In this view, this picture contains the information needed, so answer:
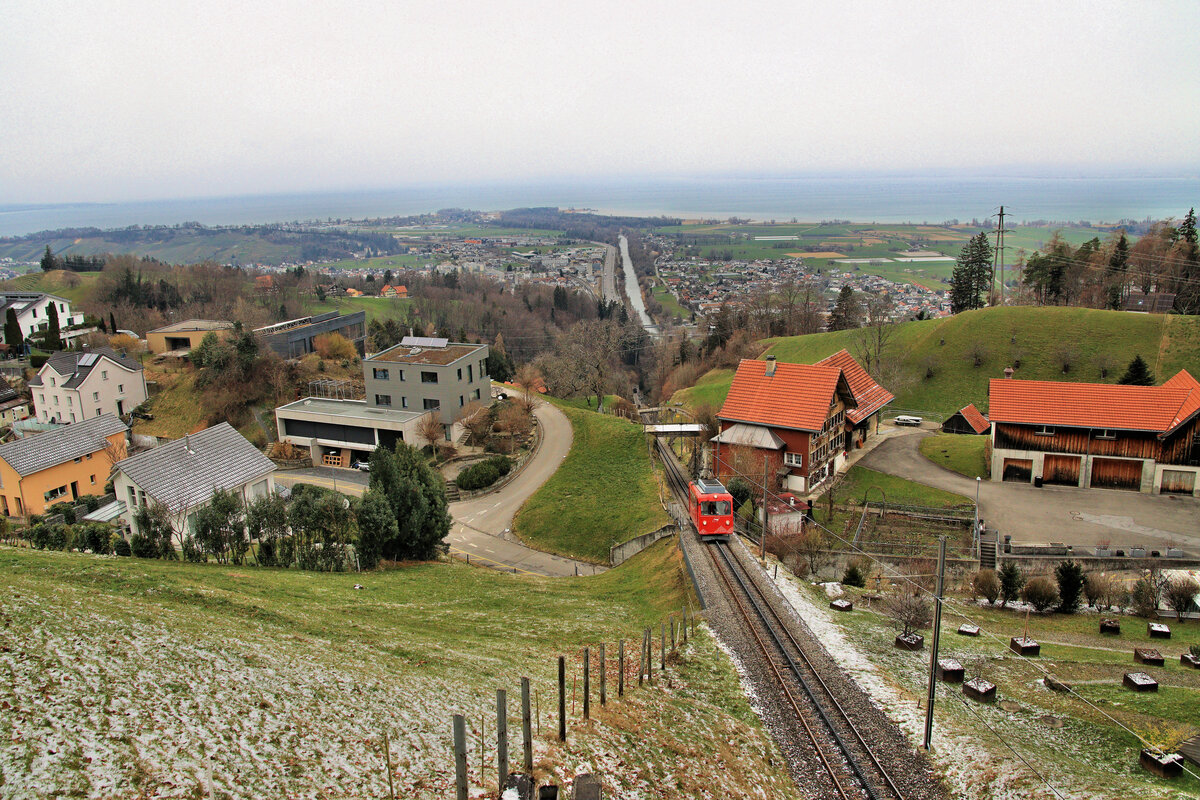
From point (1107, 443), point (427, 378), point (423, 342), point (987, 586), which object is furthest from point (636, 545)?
point (423, 342)

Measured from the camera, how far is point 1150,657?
64.1 feet

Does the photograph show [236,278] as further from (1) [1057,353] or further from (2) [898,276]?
(2) [898,276]

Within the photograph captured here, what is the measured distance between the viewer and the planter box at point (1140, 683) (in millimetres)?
17250

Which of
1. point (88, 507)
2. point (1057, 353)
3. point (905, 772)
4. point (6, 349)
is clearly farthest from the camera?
point (6, 349)

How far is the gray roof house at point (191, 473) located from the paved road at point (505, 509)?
9.73 metres

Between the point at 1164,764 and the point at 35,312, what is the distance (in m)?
97.0

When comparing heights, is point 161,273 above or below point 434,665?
above

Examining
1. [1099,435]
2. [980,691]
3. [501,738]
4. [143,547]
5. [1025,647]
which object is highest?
[501,738]

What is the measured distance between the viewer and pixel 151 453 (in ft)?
102

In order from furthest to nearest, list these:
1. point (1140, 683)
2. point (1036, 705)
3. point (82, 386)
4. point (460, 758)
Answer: point (82, 386) → point (1140, 683) → point (1036, 705) → point (460, 758)

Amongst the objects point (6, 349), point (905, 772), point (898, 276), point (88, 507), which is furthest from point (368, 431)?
point (898, 276)

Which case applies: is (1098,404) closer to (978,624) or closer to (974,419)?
(974,419)

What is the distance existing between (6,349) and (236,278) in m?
40.1

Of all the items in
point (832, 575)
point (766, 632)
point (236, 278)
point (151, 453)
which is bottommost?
point (832, 575)
